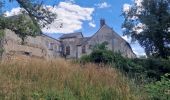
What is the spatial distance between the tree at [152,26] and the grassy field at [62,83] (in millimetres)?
22266

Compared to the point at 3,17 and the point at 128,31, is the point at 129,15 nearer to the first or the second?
the point at 128,31

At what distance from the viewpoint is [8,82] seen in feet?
30.6

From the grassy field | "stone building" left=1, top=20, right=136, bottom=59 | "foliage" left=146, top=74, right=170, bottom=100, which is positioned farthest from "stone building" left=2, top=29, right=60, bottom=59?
"foliage" left=146, top=74, right=170, bottom=100

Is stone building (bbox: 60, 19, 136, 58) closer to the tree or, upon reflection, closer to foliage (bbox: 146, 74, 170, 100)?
the tree

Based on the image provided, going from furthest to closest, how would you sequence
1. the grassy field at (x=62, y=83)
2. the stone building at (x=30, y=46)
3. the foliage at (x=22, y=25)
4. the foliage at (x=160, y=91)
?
the stone building at (x=30, y=46) < the foliage at (x=22, y=25) < the foliage at (x=160, y=91) < the grassy field at (x=62, y=83)

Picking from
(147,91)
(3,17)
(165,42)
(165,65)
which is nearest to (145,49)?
(165,42)

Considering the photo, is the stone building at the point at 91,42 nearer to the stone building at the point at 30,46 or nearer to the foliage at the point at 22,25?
the stone building at the point at 30,46

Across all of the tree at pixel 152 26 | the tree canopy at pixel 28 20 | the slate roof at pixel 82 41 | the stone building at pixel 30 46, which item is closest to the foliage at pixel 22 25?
the tree canopy at pixel 28 20

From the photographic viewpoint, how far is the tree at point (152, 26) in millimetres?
32969

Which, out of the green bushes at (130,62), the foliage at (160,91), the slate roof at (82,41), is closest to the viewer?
the foliage at (160,91)

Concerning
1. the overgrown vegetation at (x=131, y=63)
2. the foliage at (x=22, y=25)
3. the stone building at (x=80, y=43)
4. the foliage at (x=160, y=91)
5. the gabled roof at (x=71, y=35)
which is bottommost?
the foliage at (x=160, y=91)

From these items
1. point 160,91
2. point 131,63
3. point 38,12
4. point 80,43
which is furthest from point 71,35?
point 160,91

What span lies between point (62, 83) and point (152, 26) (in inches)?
946

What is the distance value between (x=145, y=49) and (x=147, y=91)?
2609cm
